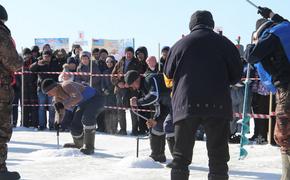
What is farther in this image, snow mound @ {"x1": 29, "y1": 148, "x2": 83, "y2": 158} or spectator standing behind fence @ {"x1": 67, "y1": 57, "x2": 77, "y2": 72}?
spectator standing behind fence @ {"x1": 67, "y1": 57, "x2": 77, "y2": 72}

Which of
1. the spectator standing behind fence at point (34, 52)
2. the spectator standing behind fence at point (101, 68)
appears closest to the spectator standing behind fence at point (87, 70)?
the spectator standing behind fence at point (101, 68)

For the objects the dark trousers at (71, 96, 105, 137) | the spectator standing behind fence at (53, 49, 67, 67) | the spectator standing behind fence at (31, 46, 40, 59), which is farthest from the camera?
the spectator standing behind fence at (31, 46, 40, 59)

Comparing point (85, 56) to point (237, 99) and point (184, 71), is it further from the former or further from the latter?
point (184, 71)

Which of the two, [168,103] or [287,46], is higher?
[287,46]

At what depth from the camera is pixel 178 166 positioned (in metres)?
5.13

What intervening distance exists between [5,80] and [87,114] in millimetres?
2843

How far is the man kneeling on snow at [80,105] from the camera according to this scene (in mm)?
8570

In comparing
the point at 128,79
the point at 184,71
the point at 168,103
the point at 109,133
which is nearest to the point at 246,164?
the point at 168,103

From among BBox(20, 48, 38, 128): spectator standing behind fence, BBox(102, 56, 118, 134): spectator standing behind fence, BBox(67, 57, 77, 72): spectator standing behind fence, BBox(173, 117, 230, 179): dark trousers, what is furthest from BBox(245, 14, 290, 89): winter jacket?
BBox(20, 48, 38, 128): spectator standing behind fence

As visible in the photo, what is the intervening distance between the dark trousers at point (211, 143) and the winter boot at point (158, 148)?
2.99 metres

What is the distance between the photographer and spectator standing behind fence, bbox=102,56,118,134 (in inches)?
510

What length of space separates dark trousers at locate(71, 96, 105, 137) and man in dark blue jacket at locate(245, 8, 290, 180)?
401cm

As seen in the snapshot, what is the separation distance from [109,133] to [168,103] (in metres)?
4.99

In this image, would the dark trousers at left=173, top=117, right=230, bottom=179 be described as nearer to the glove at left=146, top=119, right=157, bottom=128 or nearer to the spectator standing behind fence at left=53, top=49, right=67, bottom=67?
the glove at left=146, top=119, right=157, bottom=128
